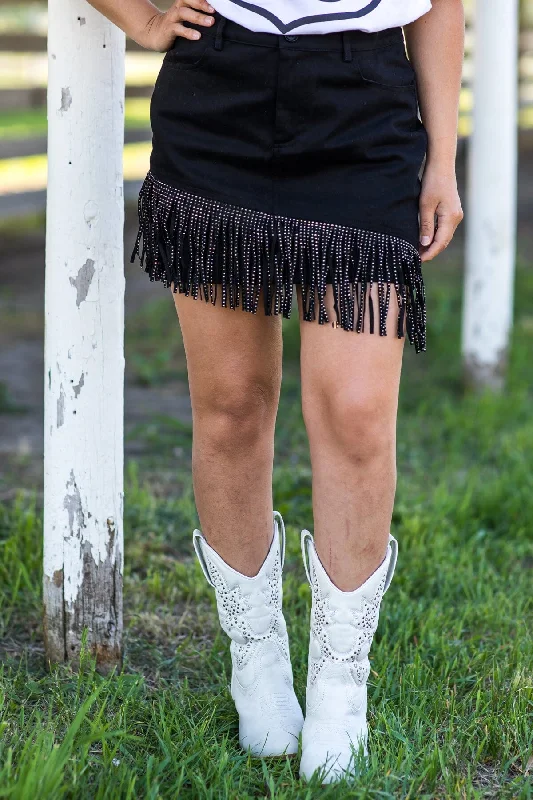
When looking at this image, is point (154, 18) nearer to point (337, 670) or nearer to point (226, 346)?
point (226, 346)

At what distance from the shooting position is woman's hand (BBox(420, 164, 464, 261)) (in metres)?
1.59

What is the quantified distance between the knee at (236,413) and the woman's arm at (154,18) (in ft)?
1.73

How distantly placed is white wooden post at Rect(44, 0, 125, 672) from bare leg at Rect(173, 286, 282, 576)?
0.26m

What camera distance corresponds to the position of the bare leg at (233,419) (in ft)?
5.32

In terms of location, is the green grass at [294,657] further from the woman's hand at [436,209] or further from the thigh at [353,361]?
the woman's hand at [436,209]

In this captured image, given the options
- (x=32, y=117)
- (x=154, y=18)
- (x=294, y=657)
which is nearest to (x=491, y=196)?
(x=294, y=657)

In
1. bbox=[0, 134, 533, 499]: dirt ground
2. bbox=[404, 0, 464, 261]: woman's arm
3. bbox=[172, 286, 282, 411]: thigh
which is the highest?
bbox=[404, 0, 464, 261]: woman's arm

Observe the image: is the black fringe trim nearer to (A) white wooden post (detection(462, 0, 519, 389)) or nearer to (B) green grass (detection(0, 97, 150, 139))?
(A) white wooden post (detection(462, 0, 519, 389))

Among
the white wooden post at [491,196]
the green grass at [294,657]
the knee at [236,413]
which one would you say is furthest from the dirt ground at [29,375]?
the knee at [236,413]

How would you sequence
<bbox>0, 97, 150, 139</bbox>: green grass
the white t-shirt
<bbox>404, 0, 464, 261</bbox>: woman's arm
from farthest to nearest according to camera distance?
1. <bbox>0, 97, 150, 139</bbox>: green grass
2. <bbox>404, 0, 464, 261</bbox>: woman's arm
3. the white t-shirt

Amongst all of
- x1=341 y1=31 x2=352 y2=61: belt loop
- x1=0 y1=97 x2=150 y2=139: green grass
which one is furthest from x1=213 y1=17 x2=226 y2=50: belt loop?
x1=0 y1=97 x2=150 y2=139: green grass

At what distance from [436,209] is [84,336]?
2.22 ft

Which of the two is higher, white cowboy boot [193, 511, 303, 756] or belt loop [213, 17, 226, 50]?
belt loop [213, 17, 226, 50]

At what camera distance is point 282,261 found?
151cm
